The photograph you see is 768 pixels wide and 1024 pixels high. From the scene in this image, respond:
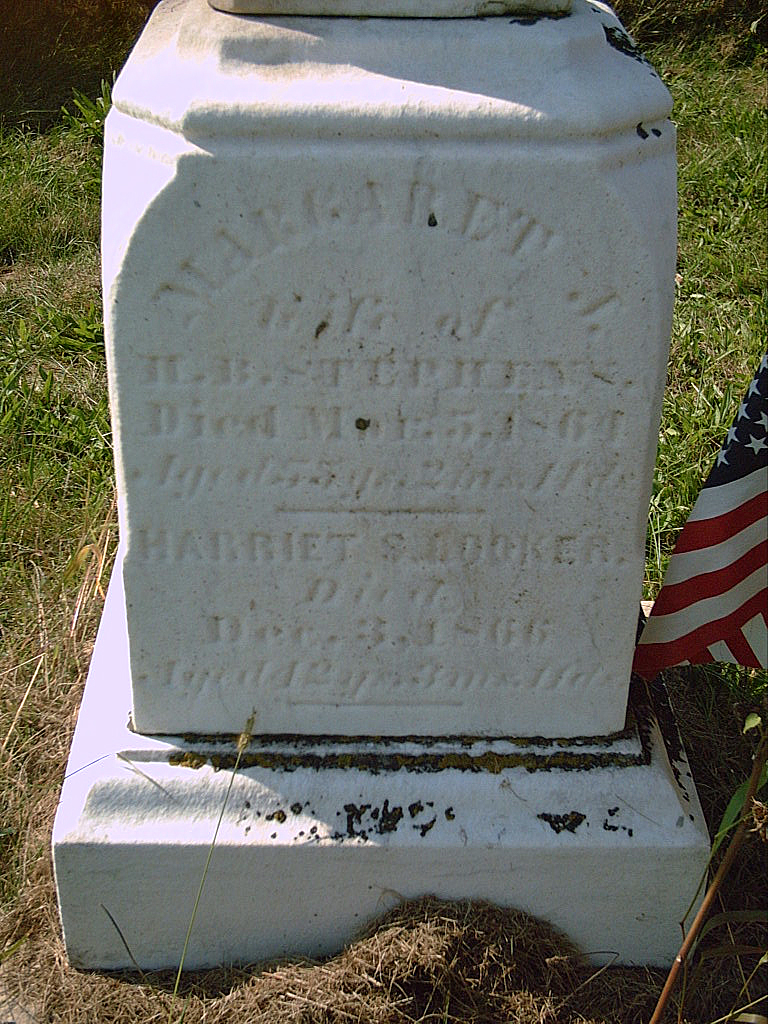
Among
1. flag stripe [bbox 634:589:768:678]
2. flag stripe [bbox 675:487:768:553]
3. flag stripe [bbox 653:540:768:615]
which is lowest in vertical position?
flag stripe [bbox 634:589:768:678]

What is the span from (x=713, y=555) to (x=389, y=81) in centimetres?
90

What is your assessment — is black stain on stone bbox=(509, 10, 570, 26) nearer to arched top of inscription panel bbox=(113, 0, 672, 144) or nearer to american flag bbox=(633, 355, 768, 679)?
arched top of inscription panel bbox=(113, 0, 672, 144)

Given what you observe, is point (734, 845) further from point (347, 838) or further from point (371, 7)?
point (371, 7)

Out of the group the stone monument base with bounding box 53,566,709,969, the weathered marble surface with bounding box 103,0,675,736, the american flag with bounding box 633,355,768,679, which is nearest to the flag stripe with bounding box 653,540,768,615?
the american flag with bounding box 633,355,768,679

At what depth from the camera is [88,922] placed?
1.93m

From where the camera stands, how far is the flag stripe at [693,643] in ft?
6.07

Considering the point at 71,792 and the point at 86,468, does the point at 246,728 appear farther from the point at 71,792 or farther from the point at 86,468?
the point at 86,468

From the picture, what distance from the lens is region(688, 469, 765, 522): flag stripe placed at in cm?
179

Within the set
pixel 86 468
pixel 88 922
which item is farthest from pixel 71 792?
pixel 86 468

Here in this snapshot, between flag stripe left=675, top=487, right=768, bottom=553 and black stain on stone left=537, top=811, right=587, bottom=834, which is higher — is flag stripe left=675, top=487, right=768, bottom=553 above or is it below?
above

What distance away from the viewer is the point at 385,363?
64.6 inches

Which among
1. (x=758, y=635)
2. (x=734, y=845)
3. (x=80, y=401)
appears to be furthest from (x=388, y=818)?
(x=80, y=401)

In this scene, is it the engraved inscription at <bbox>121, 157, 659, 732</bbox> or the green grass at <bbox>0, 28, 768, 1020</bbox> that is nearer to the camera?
the engraved inscription at <bbox>121, 157, 659, 732</bbox>

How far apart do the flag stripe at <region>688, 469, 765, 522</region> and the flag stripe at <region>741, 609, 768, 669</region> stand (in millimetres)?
183
